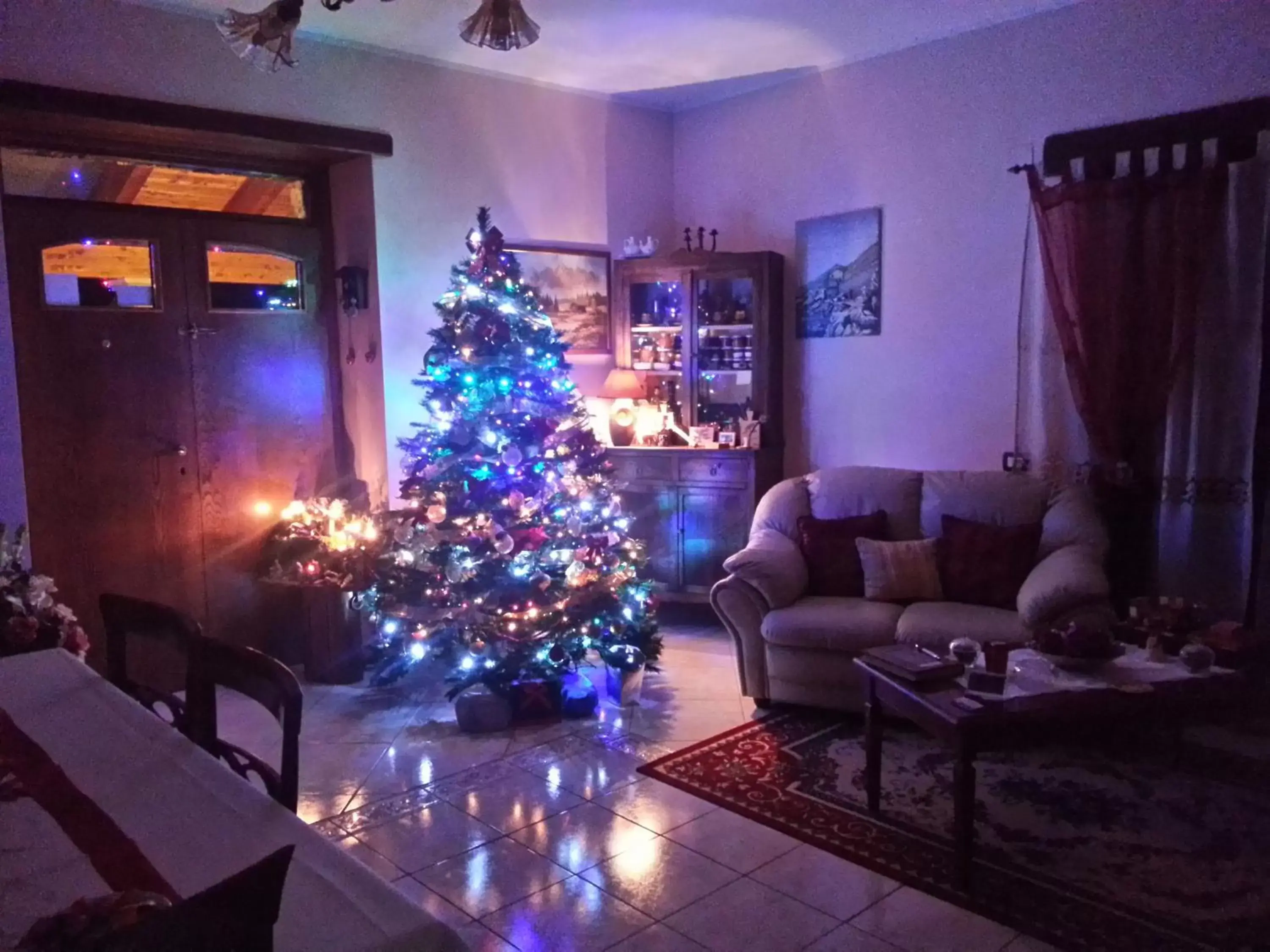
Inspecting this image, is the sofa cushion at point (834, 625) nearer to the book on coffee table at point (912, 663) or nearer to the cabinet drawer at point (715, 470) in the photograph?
the book on coffee table at point (912, 663)

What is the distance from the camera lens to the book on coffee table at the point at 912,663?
2959mm

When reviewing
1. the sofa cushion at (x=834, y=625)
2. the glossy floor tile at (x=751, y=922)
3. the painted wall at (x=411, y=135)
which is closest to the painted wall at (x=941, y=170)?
the painted wall at (x=411, y=135)

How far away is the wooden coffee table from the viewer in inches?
105

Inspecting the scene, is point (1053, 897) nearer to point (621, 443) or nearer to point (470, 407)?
point (470, 407)

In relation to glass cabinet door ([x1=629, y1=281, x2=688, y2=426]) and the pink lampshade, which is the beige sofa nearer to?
the pink lampshade

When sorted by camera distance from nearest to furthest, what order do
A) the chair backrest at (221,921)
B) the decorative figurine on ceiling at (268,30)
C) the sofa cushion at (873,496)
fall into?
1. the chair backrest at (221,921)
2. the decorative figurine on ceiling at (268,30)
3. the sofa cushion at (873,496)

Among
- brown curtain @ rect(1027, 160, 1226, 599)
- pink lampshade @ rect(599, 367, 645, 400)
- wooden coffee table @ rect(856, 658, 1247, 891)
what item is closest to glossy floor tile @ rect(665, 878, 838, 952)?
wooden coffee table @ rect(856, 658, 1247, 891)

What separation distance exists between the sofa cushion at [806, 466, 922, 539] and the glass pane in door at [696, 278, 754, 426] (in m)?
0.98

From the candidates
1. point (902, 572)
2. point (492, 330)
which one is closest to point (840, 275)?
point (902, 572)

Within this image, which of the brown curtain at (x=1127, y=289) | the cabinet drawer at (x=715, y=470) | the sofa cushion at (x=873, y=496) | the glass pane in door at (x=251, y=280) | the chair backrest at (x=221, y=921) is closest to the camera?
the chair backrest at (x=221, y=921)

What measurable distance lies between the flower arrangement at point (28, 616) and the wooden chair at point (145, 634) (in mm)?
473

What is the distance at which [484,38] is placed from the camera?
263cm

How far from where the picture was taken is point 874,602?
406cm

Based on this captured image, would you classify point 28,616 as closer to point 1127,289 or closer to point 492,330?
point 492,330
